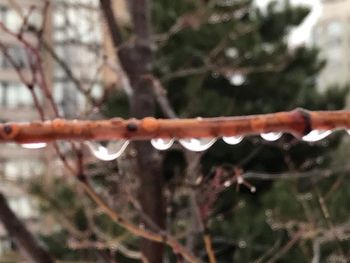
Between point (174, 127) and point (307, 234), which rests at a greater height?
point (307, 234)

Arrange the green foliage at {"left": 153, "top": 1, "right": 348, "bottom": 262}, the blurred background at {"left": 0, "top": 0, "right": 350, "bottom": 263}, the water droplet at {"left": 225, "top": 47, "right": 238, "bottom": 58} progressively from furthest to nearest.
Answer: the water droplet at {"left": 225, "top": 47, "right": 238, "bottom": 58} < the green foliage at {"left": 153, "top": 1, "right": 348, "bottom": 262} < the blurred background at {"left": 0, "top": 0, "right": 350, "bottom": 263}

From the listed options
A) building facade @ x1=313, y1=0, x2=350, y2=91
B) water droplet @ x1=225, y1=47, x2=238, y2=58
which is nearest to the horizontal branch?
water droplet @ x1=225, y1=47, x2=238, y2=58

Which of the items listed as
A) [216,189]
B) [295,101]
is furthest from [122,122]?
[295,101]

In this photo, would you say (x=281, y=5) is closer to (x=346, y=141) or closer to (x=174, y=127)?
(x=346, y=141)

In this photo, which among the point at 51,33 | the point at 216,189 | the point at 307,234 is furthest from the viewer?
the point at 51,33

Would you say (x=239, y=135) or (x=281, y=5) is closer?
(x=239, y=135)

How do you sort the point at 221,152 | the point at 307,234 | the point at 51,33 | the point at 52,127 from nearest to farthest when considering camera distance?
1. the point at 52,127
2. the point at 307,234
3. the point at 221,152
4. the point at 51,33

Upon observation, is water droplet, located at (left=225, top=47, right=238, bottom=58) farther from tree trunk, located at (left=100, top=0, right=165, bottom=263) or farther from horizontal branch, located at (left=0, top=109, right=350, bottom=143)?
horizontal branch, located at (left=0, top=109, right=350, bottom=143)
